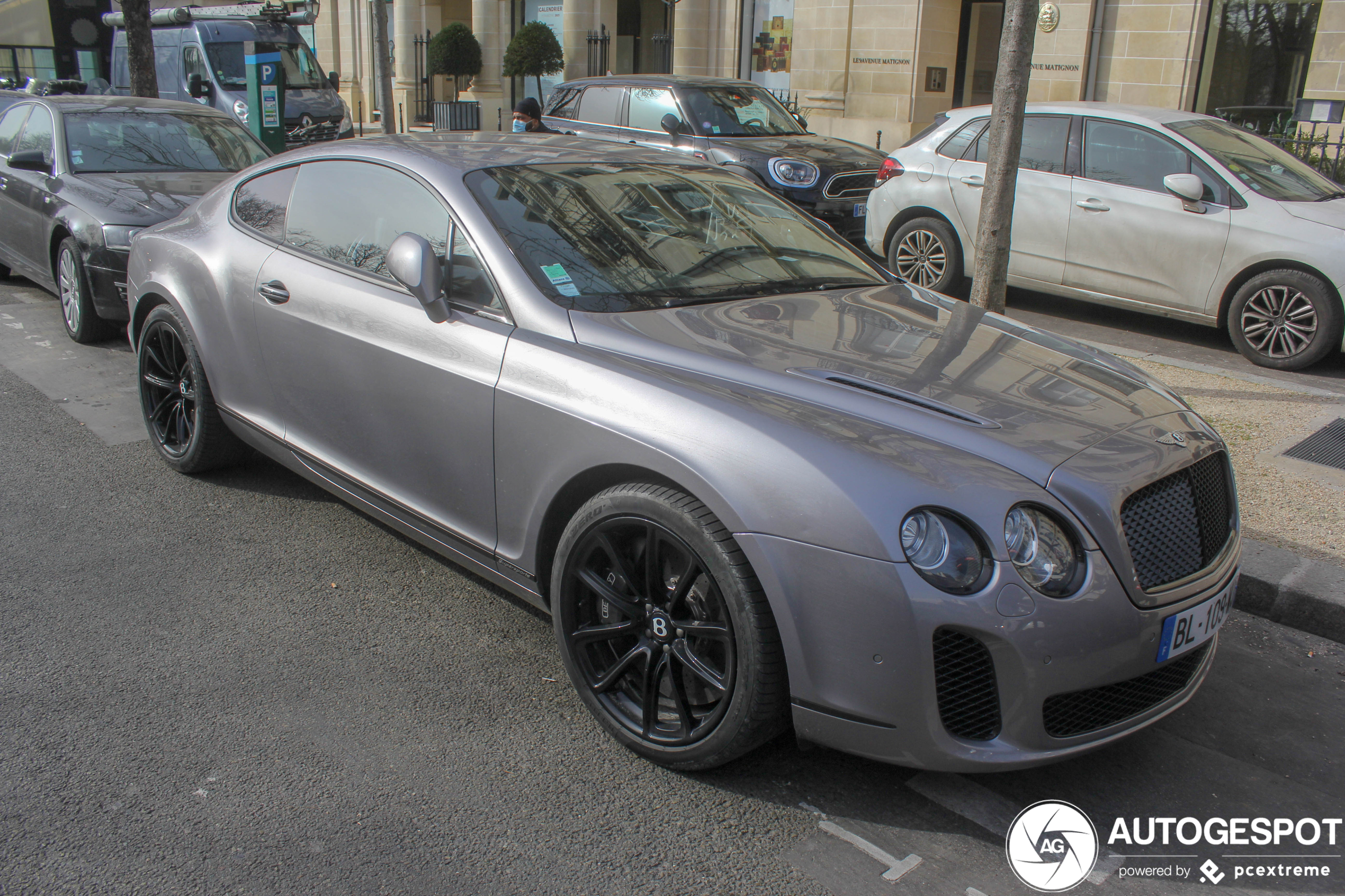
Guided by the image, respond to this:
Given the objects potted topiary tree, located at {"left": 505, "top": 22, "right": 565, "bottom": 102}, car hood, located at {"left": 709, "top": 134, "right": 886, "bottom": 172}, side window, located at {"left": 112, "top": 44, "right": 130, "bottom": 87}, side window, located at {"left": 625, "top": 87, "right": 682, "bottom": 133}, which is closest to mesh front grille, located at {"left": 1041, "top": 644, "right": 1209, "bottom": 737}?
car hood, located at {"left": 709, "top": 134, "right": 886, "bottom": 172}

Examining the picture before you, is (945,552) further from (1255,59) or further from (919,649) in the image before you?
(1255,59)

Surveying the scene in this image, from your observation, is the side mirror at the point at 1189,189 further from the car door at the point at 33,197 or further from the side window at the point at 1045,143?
the car door at the point at 33,197

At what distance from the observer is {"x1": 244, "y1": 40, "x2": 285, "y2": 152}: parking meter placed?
1316 cm

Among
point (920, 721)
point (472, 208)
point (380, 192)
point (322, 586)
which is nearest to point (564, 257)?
point (472, 208)

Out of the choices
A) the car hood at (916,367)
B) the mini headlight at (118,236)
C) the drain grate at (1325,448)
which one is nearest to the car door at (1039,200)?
the drain grate at (1325,448)

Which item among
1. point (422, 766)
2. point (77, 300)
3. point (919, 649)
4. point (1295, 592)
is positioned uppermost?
point (919, 649)

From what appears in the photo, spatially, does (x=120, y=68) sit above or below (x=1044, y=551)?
above

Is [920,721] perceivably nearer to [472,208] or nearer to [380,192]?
[472,208]

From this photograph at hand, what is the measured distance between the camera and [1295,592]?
12.7 ft

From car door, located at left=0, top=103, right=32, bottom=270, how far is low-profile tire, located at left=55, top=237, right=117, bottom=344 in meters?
0.91

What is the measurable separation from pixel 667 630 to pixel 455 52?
26.0 metres

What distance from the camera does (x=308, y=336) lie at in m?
3.92

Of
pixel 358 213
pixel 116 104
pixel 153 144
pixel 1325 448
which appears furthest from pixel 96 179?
pixel 1325 448

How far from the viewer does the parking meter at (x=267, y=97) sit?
→ 1316 cm
